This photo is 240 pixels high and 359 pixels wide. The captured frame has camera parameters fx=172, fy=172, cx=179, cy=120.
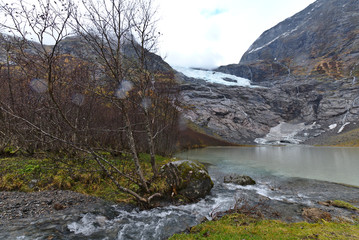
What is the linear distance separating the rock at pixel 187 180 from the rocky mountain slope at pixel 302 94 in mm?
64300

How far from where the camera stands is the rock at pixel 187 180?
905cm

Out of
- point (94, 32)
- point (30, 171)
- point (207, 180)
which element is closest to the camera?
point (94, 32)

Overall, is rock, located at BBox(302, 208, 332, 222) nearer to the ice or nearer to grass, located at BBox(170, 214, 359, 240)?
grass, located at BBox(170, 214, 359, 240)

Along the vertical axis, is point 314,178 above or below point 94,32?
below

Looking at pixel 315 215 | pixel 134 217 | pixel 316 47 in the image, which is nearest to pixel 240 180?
pixel 315 215

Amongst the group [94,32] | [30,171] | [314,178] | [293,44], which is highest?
[293,44]

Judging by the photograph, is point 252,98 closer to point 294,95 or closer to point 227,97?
point 227,97

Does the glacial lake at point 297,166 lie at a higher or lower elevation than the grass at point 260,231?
lower

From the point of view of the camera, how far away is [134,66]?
757cm

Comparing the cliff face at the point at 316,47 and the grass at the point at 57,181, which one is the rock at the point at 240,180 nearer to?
the grass at the point at 57,181

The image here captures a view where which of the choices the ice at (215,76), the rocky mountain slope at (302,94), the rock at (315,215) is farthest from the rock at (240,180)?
the ice at (215,76)

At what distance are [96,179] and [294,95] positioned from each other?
120120 millimetres

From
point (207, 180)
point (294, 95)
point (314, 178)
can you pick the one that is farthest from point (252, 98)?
point (207, 180)

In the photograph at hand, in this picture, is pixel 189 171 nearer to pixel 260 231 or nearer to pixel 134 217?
pixel 134 217
